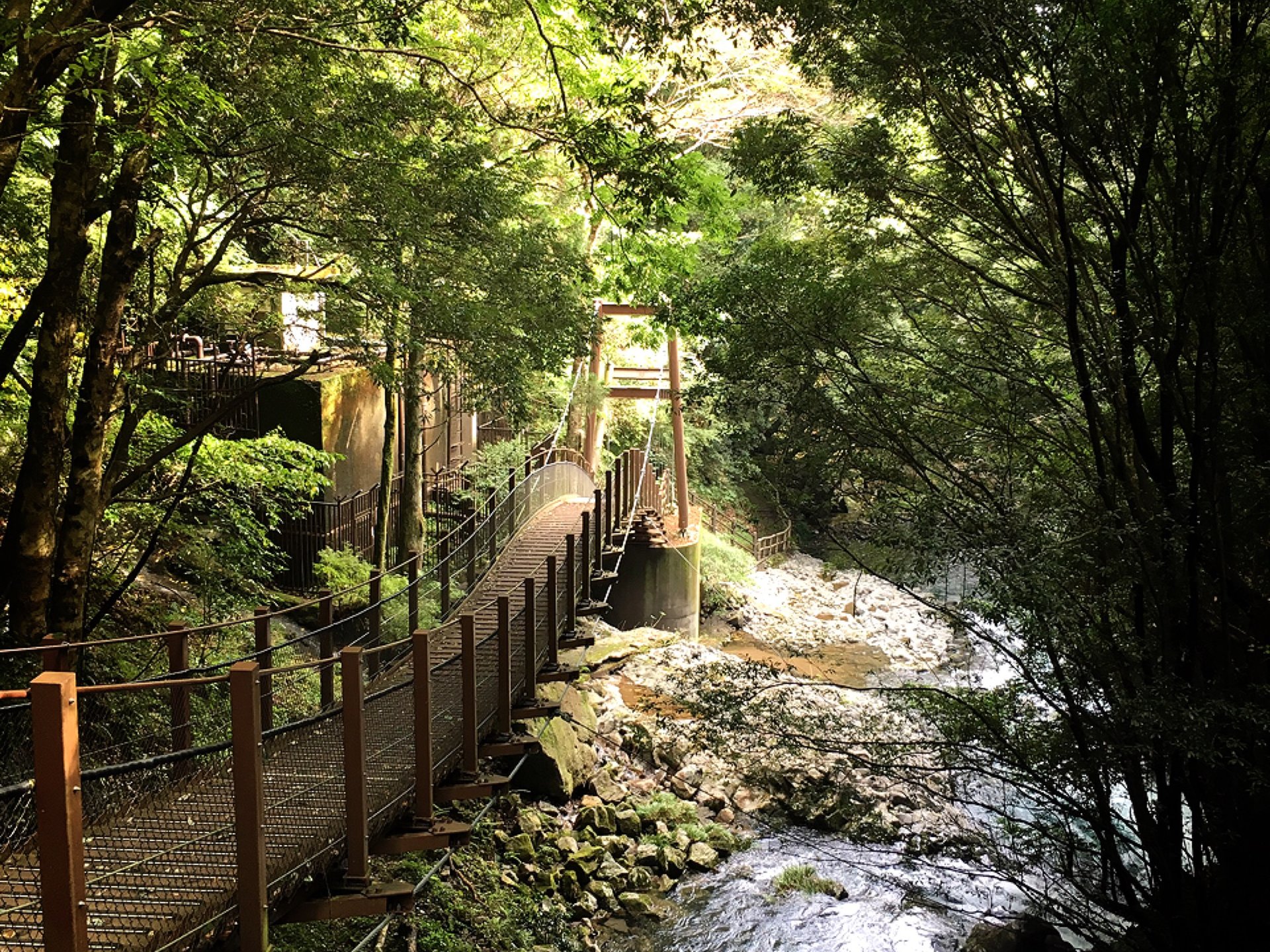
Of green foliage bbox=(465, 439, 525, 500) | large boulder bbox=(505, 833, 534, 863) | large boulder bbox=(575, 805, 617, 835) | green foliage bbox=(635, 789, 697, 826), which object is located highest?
green foliage bbox=(465, 439, 525, 500)

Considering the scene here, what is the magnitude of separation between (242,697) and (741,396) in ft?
11.3

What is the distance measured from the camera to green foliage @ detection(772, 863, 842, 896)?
6891 mm

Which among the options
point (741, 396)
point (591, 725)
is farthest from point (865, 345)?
point (591, 725)

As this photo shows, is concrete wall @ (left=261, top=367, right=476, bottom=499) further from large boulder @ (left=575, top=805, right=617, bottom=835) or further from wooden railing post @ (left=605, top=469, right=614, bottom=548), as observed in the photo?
large boulder @ (left=575, top=805, right=617, bottom=835)

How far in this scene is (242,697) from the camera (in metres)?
2.53

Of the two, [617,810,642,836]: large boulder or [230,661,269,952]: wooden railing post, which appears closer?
[230,661,269,952]: wooden railing post

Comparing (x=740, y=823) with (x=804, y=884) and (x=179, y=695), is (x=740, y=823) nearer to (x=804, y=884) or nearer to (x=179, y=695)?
(x=804, y=884)

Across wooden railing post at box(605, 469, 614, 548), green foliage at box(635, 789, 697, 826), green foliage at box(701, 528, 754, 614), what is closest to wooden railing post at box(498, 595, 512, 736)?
green foliage at box(635, 789, 697, 826)

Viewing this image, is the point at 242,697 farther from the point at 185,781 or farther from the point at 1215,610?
the point at 1215,610

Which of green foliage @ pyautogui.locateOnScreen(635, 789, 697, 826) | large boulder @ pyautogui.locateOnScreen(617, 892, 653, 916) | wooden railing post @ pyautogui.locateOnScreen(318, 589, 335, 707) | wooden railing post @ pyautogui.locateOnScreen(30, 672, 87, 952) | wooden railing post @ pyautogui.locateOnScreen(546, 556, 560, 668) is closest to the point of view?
wooden railing post @ pyautogui.locateOnScreen(30, 672, 87, 952)

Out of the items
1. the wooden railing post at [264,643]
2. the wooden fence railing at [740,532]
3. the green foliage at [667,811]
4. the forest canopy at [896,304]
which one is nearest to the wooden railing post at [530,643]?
the forest canopy at [896,304]

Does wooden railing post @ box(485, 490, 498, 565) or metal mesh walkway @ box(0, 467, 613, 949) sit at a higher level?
wooden railing post @ box(485, 490, 498, 565)

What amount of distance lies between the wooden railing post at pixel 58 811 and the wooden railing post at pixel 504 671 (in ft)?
9.39

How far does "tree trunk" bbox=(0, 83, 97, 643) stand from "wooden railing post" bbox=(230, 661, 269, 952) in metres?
2.58
